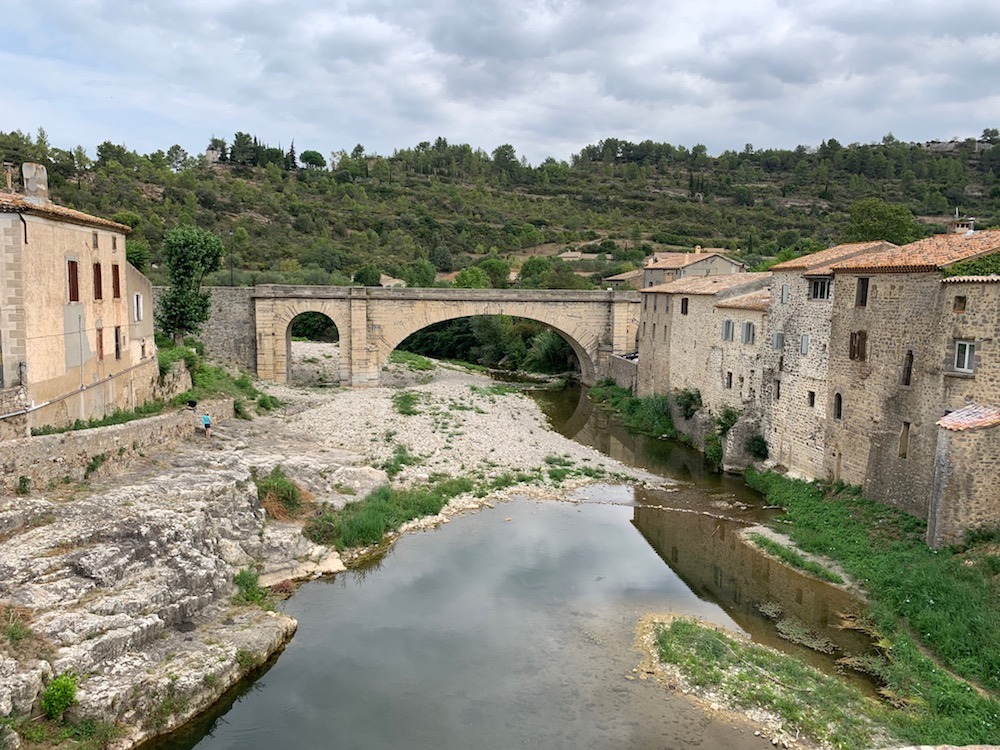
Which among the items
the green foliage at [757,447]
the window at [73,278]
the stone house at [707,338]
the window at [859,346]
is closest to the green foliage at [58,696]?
the window at [73,278]

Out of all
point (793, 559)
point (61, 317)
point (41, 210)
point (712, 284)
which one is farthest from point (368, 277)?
point (793, 559)

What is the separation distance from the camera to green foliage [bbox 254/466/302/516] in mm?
21234

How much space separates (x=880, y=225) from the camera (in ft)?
149

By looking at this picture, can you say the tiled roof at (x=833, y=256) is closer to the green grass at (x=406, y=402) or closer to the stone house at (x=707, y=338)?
the stone house at (x=707, y=338)

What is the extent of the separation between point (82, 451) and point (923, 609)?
19.4 meters

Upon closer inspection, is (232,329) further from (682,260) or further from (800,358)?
(682,260)

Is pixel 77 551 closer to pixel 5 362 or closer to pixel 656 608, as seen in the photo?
pixel 5 362

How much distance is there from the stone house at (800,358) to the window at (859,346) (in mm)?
1469

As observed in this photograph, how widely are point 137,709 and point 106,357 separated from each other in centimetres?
1259

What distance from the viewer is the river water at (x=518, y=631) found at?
13.4 metres

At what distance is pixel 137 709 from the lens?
12.8m

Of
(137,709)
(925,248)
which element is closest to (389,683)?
(137,709)

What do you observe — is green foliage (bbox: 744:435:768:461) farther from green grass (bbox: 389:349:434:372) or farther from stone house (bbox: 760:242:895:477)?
green grass (bbox: 389:349:434:372)

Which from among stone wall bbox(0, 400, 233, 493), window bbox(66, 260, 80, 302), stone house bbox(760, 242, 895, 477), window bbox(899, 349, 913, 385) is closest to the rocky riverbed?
stone wall bbox(0, 400, 233, 493)
